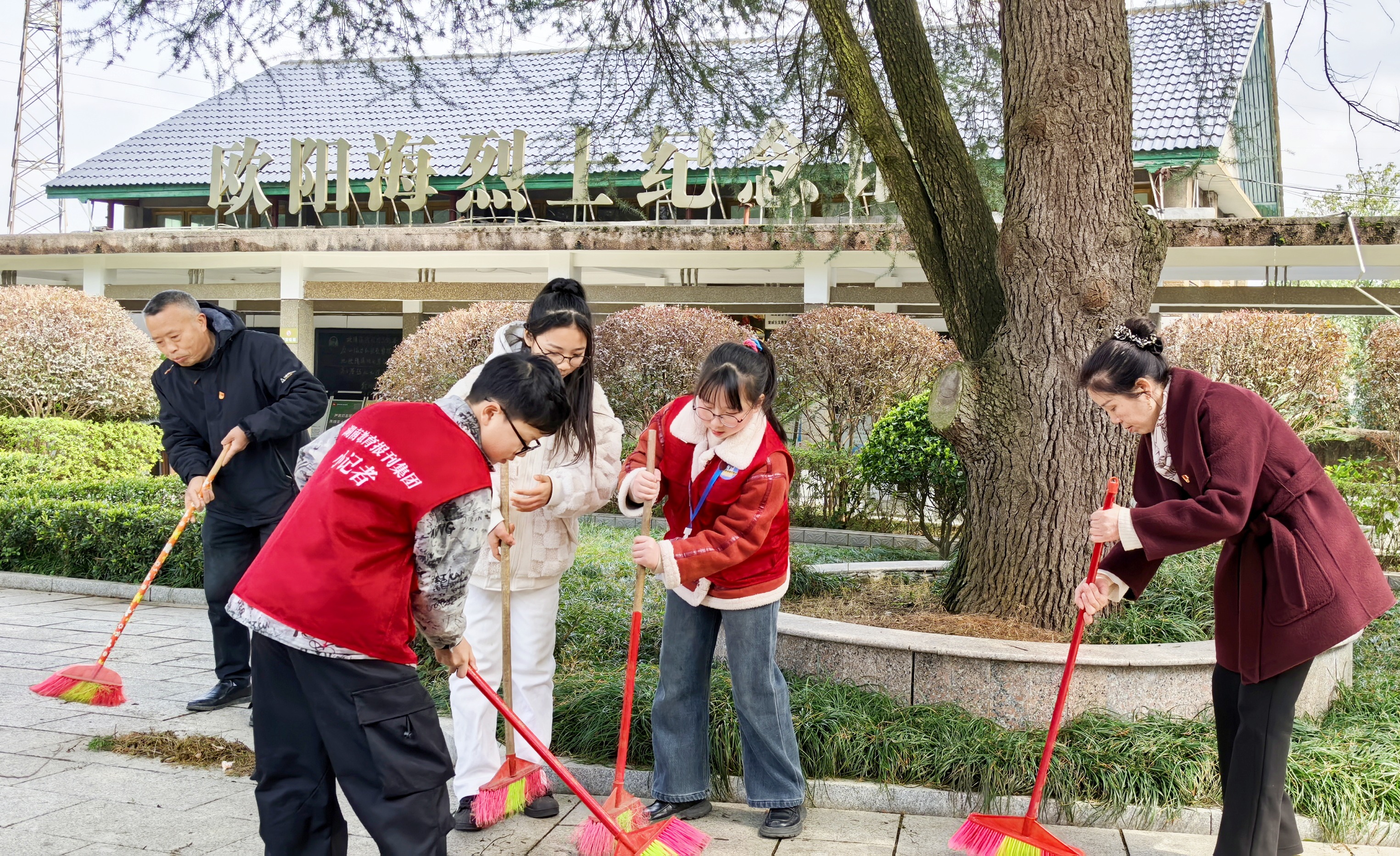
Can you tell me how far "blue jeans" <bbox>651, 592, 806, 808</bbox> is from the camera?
3.33m

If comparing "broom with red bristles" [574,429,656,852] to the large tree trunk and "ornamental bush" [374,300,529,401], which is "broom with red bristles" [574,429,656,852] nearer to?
the large tree trunk

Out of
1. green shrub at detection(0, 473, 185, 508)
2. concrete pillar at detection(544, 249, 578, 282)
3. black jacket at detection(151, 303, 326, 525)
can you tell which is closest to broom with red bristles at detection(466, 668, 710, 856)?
black jacket at detection(151, 303, 326, 525)

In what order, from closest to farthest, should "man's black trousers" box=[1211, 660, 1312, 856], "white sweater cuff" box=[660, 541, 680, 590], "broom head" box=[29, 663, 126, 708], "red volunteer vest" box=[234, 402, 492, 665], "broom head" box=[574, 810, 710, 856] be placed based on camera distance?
"red volunteer vest" box=[234, 402, 492, 665] < "man's black trousers" box=[1211, 660, 1312, 856] < "broom head" box=[574, 810, 710, 856] < "white sweater cuff" box=[660, 541, 680, 590] < "broom head" box=[29, 663, 126, 708]

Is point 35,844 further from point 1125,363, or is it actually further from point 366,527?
point 1125,363

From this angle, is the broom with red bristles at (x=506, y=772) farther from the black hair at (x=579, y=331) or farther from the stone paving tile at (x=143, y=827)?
the stone paving tile at (x=143, y=827)

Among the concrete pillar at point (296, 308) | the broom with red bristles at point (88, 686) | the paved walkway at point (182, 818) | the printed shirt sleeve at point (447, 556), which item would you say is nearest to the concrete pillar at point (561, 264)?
the concrete pillar at point (296, 308)

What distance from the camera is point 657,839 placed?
302cm

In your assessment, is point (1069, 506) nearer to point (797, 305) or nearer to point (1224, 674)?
point (1224, 674)

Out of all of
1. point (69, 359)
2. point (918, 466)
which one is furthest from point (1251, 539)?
point (69, 359)

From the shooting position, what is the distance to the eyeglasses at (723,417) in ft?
10.6

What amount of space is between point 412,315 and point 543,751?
16762mm

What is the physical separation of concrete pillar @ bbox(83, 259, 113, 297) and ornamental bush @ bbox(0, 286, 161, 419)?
199 inches

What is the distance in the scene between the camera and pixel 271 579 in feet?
7.53

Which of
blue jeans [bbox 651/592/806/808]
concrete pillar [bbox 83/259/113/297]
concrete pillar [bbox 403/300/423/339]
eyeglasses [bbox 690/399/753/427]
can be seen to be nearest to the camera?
eyeglasses [bbox 690/399/753/427]
